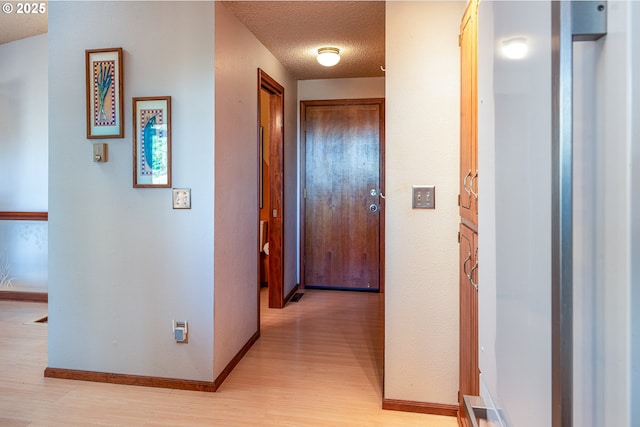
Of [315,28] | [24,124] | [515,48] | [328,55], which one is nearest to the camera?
[515,48]

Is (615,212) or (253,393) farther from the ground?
(615,212)

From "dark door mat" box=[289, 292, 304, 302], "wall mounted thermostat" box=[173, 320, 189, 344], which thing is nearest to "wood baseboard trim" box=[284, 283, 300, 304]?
"dark door mat" box=[289, 292, 304, 302]

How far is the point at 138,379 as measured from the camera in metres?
2.42

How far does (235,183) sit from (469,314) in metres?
1.67

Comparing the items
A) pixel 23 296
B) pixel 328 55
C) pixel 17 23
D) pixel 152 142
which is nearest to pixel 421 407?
pixel 152 142

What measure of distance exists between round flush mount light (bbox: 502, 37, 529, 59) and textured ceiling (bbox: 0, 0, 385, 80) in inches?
79.7

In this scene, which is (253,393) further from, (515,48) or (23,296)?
(23,296)

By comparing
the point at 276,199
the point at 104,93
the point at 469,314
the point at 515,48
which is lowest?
the point at 469,314

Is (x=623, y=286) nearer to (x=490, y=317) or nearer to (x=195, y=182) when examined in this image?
(x=490, y=317)

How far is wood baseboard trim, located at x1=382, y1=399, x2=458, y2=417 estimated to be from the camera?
6.97 ft

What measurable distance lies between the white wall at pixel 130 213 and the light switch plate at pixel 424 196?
3.82ft

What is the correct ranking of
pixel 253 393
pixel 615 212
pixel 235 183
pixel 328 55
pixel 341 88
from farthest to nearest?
pixel 341 88 → pixel 328 55 → pixel 235 183 → pixel 253 393 → pixel 615 212

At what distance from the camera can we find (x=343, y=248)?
15.2 feet

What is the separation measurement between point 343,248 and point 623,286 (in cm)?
421
